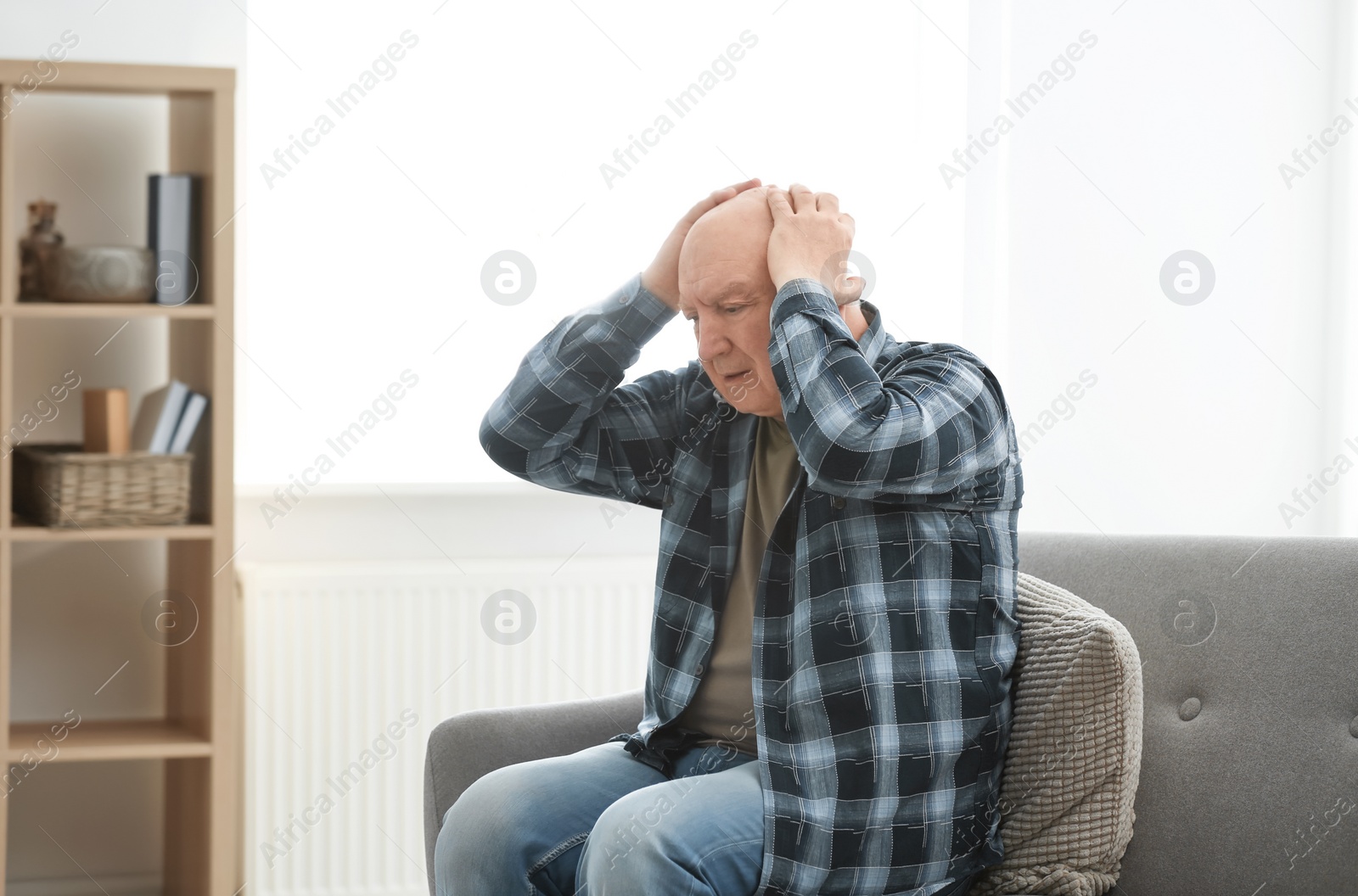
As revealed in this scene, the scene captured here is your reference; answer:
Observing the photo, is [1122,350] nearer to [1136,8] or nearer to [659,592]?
[1136,8]

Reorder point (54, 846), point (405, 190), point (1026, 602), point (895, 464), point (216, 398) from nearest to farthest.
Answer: point (895, 464), point (1026, 602), point (216, 398), point (54, 846), point (405, 190)

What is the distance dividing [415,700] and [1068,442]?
1.52m

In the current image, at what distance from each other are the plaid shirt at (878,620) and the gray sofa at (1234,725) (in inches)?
8.9

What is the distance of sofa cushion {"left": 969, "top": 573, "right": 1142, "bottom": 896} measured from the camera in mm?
1229

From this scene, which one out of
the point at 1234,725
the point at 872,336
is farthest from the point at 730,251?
the point at 1234,725

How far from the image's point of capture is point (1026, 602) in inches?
53.0

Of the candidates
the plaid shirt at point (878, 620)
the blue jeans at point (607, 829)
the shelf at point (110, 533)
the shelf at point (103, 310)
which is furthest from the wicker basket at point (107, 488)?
the plaid shirt at point (878, 620)

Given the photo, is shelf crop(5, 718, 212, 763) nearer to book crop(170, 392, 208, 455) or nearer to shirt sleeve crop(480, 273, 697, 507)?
book crop(170, 392, 208, 455)

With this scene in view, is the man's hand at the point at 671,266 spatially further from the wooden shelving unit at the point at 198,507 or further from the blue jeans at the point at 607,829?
the wooden shelving unit at the point at 198,507

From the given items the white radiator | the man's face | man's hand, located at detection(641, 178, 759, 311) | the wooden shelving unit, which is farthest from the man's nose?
the white radiator

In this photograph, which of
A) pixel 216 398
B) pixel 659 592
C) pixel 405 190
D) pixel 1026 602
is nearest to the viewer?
pixel 1026 602

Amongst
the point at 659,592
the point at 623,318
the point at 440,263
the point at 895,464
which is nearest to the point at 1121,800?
the point at 895,464

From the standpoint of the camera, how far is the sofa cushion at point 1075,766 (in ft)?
4.03

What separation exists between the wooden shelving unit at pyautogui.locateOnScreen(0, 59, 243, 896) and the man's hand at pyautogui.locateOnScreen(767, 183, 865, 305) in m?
1.14
